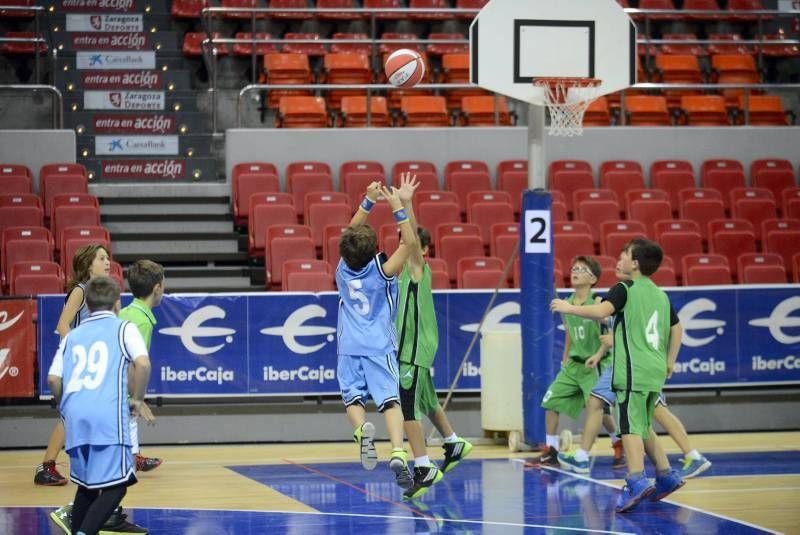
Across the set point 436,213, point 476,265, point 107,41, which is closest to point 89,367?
point 476,265

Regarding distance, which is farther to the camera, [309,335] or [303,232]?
[303,232]

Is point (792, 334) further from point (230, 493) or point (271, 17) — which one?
point (271, 17)

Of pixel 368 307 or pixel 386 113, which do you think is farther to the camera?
pixel 386 113

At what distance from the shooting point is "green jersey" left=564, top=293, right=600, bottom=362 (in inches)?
433

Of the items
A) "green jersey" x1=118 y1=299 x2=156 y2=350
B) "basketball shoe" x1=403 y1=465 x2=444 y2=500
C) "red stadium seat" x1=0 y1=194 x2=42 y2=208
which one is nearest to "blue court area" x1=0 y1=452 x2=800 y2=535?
"basketball shoe" x1=403 y1=465 x2=444 y2=500

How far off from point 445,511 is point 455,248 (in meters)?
6.33

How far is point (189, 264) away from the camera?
16.1m

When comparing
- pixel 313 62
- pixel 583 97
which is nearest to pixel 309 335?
pixel 583 97

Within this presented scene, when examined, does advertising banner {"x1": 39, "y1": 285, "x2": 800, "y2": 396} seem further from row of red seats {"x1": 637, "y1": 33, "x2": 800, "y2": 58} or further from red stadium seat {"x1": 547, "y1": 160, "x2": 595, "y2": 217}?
row of red seats {"x1": 637, "y1": 33, "x2": 800, "y2": 58}

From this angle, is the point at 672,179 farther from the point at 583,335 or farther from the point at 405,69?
the point at 405,69

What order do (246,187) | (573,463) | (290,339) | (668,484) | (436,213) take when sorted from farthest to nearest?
1. (246,187)
2. (436,213)
3. (290,339)
4. (573,463)
5. (668,484)

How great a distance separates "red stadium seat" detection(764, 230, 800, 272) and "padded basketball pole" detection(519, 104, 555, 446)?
532 cm

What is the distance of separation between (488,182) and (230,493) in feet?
25.8

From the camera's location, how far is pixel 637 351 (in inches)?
357
